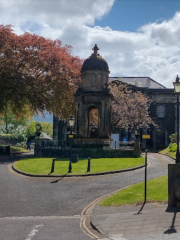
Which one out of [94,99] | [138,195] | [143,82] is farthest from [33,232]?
[143,82]

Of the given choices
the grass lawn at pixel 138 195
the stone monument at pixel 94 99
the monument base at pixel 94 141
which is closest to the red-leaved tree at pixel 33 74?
the stone monument at pixel 94 99

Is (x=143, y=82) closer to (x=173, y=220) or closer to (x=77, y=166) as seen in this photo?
(x=77, y=166)

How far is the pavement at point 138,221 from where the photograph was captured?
998cm

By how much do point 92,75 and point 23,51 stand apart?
7.11 m

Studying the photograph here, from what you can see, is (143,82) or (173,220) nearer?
(173,220)

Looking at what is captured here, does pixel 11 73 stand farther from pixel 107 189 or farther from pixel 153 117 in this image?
pixel 153 117

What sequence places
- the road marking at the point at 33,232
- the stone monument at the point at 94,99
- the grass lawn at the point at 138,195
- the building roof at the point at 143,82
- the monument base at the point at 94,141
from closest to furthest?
the road marking at the point at 33,232 < the grass lawn at the point at 138,195 < the monument base at the point at 94,141 < the stone monument at the point at 94,99 < the building roof at the point at 143,82

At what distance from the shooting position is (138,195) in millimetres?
15641

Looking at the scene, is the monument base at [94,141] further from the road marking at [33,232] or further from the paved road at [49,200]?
the road marking at [33,232]

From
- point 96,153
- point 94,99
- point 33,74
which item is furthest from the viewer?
point 33,74

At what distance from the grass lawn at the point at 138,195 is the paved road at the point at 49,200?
1.09 m

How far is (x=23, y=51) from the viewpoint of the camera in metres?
36.3

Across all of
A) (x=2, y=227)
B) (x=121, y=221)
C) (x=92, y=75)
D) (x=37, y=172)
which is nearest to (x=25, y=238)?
(x=2, y=227)

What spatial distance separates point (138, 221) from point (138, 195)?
417 cm
